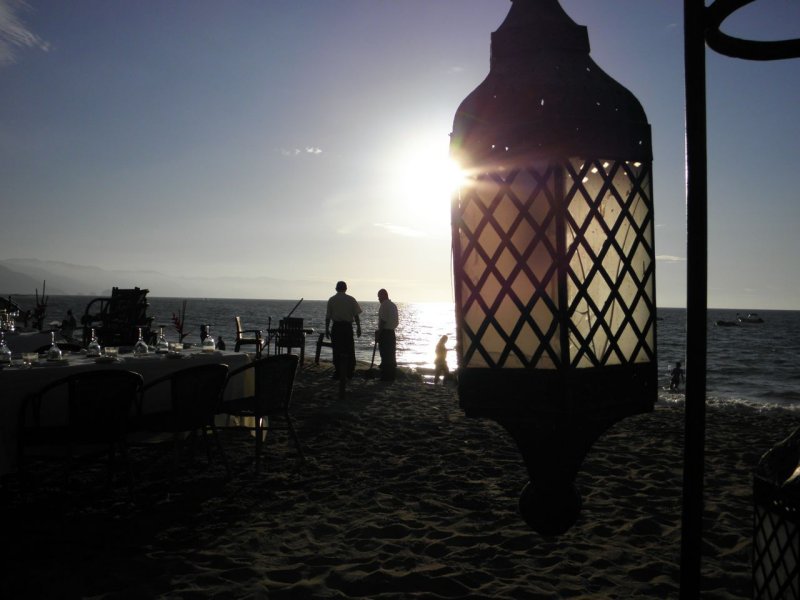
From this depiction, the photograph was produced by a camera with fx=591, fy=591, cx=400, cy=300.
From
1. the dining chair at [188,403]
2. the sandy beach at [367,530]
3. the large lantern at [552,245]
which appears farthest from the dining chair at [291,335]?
the large lantern at [552,245]

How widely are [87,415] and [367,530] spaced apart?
2541mm

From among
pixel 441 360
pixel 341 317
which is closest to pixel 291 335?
pixel 341 317

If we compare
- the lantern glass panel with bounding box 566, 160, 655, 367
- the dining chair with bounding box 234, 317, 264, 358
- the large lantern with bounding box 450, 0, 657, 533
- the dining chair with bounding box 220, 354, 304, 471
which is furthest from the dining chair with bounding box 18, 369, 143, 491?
the dining chair with bounding box 234, 317, 264, 358

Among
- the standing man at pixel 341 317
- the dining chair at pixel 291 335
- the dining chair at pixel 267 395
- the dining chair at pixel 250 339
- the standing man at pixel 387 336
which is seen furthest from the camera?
the dining chair at pixel 291 335

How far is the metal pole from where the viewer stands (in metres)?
0.79

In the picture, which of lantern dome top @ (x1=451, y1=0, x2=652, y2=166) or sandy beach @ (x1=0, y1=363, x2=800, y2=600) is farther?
sandy beach @ (x1=0, y1=363, x2=800, y2=600)

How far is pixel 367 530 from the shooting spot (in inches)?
182

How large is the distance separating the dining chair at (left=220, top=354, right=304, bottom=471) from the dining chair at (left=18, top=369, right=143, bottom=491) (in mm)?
1202

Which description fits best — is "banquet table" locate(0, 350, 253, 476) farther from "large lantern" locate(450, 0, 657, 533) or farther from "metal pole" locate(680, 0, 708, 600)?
"metal pole" locate(680, 0, 708, 600)

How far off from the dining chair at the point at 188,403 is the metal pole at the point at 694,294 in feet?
17.5

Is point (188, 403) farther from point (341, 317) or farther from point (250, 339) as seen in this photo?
point (250, 339)

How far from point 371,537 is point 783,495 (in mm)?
4002

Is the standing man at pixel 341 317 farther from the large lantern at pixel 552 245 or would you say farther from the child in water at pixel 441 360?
the large lantern at pixel 552 245

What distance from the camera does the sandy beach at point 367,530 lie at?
12.2ft
